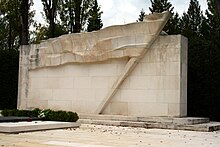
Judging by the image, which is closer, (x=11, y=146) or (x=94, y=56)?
(x=11, y=146)

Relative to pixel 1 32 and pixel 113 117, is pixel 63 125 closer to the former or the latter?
pixel 113 117

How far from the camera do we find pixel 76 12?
3034cm

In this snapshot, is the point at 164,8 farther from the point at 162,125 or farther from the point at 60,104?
the point at 162,125

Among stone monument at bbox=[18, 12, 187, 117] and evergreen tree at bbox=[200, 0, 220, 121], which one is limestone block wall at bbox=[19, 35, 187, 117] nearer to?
stone monument at bbox=[18, 12, 187, 117]

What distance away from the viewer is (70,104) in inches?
726

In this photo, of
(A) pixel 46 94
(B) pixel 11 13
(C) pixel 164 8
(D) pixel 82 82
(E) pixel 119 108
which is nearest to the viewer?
(E) pixel 119 108

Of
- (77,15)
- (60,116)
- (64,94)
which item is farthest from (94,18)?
(60,116)

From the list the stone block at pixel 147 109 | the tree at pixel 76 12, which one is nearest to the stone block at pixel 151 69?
the stone block at pixel 147 109

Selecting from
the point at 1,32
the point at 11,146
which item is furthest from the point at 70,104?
the point at 1,32

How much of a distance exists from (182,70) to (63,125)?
5.40 m

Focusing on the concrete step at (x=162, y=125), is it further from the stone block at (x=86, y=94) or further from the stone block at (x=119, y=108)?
the stone block at (x=86, y=94)

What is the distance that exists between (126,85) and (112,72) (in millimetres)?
954

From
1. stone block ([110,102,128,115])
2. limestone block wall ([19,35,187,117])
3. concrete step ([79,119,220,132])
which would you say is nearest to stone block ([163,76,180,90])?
limestone block wall ([19,35,187,117])

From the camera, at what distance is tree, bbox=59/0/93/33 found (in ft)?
99.5
